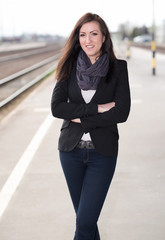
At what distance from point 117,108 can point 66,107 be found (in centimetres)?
39

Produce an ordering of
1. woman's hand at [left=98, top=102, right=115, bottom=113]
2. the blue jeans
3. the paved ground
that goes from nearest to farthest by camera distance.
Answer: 1. the blue jeans
2. woman's hand at [left=98, top=102, right=115, bottom=113]
3. the paved ground

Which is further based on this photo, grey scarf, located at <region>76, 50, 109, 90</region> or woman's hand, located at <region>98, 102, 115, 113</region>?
woman's hand, located at <region>98, 102, 115, 113</region>

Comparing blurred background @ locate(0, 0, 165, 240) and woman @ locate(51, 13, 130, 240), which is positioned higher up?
woman @ locate(51, 13, 130, 240)

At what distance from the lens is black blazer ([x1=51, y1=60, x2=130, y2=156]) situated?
10.4 ft

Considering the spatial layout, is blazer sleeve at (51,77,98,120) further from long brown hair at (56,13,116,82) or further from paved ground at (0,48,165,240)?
paved ground at (0,48,165,240)

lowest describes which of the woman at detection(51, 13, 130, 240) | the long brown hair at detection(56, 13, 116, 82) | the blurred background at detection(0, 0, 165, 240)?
the blurred background at detection(0, 0, 165, 240)

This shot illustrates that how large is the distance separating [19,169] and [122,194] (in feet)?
5.82

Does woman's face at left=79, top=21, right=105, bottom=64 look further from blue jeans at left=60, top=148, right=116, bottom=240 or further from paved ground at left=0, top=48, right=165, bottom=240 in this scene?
paved ground at left=0, top=48, right=165, bottom=240

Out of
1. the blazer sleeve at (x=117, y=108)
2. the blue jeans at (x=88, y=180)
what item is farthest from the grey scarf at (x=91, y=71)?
the blue jeans at (x=88, y=180)

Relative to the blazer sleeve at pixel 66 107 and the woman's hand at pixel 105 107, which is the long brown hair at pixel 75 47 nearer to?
the blazer sleeve at pixel 66 107

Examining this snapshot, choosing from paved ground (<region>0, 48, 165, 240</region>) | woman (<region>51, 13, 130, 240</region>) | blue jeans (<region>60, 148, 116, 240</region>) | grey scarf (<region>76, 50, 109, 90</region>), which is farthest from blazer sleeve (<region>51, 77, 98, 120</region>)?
paved ground (<region>0, 48, 165, 240</region>)

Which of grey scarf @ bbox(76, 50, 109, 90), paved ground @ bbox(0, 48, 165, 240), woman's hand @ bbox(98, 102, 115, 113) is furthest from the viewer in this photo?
paved ground @ bbox(0, 48, 165, 240)

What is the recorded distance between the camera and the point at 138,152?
7094mm

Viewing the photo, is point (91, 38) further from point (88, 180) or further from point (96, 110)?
point (88, 180)
